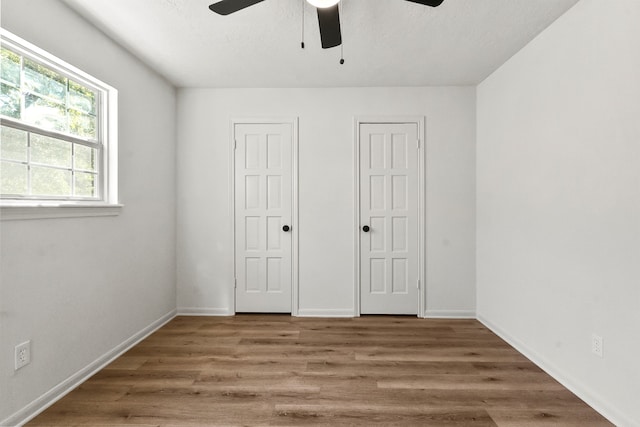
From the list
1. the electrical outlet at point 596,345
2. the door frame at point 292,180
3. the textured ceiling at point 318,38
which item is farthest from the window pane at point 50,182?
the electrical outlet at point 596,345

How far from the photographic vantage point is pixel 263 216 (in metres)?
3.76

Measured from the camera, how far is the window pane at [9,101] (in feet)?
6.00

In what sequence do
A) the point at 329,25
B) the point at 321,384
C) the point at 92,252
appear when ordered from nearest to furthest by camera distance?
the point at 329,25
the point at 321,384
the point at 92,252

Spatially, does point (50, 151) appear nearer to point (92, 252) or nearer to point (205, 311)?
point (92, 252)

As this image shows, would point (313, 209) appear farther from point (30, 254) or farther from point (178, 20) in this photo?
point (30, 254)

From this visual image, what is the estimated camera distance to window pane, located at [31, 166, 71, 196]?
6.68 ft

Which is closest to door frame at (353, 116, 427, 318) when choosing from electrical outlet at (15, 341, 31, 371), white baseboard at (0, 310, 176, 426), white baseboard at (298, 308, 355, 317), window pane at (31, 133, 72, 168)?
white baseboard at (298, 308, 355, 317)

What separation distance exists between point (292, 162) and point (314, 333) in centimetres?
181

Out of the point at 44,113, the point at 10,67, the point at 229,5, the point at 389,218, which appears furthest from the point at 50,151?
the point at 389,218

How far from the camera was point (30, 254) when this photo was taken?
6.23 ft

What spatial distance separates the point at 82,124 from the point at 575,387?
12.7 feet

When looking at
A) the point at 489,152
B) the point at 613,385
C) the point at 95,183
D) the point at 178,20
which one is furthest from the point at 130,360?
the point at 489,152

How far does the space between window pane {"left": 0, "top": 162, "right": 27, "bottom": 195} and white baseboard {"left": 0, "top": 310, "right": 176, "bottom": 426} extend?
1213mm

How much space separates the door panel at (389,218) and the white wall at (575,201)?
2.70 feet
